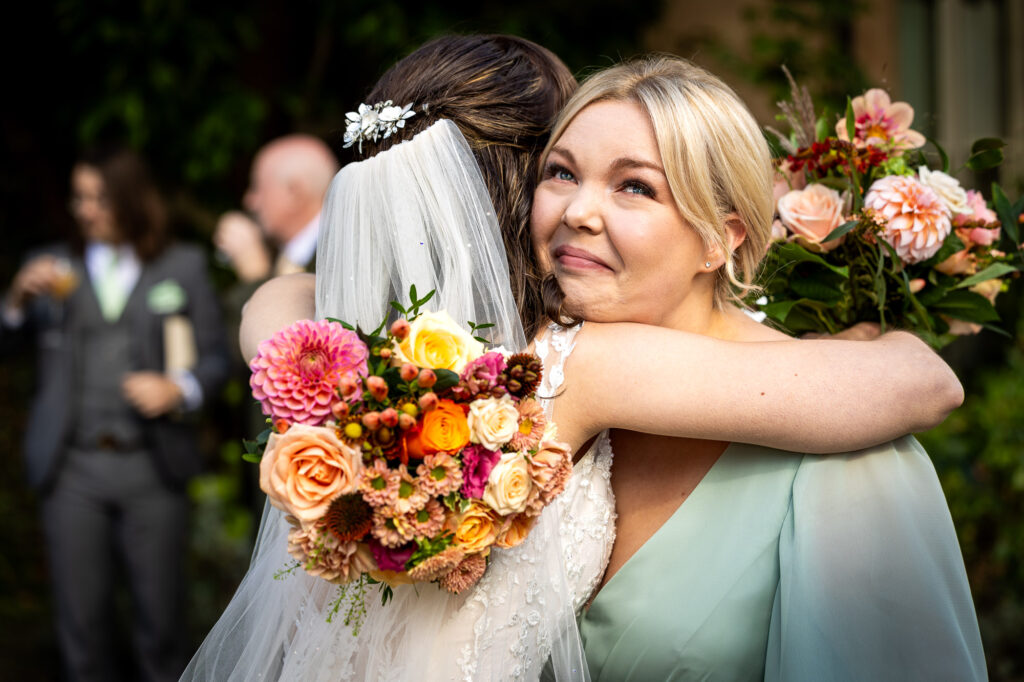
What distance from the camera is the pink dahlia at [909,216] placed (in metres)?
2.36

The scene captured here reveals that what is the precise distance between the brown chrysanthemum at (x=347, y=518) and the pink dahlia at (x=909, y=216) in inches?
56.5

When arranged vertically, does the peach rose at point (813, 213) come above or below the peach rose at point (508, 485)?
above

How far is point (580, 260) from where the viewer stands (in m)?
2.14

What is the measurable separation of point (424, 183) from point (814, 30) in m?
6.02

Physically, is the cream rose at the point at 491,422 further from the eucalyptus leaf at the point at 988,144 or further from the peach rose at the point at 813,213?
the eucalyptus leaf at the point at 988,144

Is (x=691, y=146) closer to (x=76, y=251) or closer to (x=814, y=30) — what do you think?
(x=76, y=251)

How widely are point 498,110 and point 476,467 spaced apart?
0.92 m

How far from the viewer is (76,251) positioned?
5297 mm

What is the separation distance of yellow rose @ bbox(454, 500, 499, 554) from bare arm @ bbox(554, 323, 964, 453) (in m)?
0.31

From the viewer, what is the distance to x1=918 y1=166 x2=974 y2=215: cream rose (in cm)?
247

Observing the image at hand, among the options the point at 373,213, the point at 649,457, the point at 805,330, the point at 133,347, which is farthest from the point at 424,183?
the point at 133,347

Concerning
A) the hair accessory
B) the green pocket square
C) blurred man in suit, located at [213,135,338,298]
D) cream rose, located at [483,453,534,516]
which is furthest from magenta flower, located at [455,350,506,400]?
the green pocket square

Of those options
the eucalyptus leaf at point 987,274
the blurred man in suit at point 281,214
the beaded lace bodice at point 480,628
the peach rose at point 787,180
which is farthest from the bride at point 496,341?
the blurred man in suit at point 281,214

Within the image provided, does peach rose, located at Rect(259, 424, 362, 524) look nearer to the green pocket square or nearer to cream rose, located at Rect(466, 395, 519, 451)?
cream rose, located at Rect(466, 395, 519, 451)
